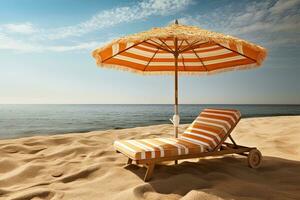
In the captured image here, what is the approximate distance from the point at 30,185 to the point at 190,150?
2222 mm

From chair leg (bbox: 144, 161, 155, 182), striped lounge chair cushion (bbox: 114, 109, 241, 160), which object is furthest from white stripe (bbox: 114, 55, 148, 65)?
chair leg (bbox: 144, 161, 155, 182)

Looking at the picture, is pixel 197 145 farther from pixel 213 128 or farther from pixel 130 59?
pixel 130 59

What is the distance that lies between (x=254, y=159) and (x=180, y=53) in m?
2.41

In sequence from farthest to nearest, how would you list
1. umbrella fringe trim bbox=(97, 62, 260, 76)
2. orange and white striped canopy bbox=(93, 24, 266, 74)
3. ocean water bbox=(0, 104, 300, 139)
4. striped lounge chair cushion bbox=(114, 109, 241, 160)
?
ocean water bbox=(0, 104, 300, 139), umbrella fringe trim bbox=(97, 62, 260, 76), orange and white striped canopy bbox=(93, 24, 266, 74), striped lounge chair cushion bbox=(114, 109, 241, 160)

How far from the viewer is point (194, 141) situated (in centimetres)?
420

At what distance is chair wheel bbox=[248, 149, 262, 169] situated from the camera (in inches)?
160

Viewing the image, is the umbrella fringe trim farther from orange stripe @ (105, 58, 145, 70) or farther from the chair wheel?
the chair wheel

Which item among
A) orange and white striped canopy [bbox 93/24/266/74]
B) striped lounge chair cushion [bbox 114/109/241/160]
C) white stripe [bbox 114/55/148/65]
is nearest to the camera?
striped lounge chair cushion [bbox 114/109/241/160]

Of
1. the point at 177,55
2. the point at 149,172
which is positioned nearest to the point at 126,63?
the point at 177,55

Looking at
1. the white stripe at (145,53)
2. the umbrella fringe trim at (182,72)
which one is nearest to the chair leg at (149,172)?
the umbrella fringe trim at (182,72)

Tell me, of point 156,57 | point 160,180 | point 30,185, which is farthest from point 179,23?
point 30,185

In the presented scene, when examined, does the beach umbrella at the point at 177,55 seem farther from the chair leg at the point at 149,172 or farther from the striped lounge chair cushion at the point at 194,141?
the chair leg at the point at 149,172

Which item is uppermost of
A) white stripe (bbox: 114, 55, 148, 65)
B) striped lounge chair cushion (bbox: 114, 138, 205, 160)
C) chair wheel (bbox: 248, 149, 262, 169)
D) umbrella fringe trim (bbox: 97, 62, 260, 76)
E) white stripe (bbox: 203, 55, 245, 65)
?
white stripe (bbox: 114, 55, 148, 65)

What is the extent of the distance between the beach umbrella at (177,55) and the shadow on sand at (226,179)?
1026 mm
